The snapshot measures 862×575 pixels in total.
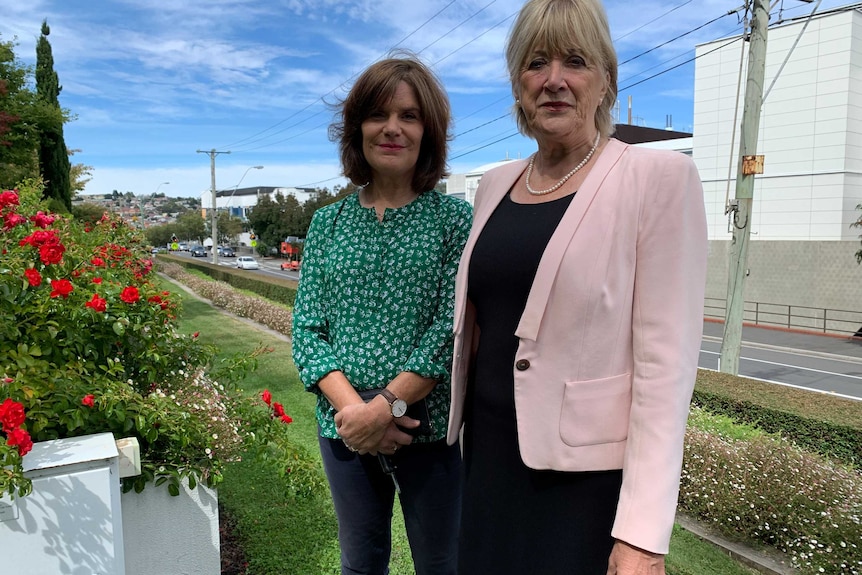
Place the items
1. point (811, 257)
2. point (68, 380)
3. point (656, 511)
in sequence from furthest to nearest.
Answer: point (811, 257)
point (68, 380)
point (656, 511)

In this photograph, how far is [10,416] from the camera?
1.90 m

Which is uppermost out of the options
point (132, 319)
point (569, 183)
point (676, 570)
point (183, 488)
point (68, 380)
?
point (569, 183)

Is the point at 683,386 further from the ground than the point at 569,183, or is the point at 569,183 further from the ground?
the point at 569,183

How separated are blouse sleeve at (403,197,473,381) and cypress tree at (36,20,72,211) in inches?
944

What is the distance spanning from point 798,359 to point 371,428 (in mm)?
16478

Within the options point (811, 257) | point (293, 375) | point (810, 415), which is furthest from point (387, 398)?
point (811, 257)

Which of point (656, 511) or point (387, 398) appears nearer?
point (656, 511)

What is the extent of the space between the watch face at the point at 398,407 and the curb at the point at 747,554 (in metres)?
2.90

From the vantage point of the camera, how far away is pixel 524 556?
58.4 inches

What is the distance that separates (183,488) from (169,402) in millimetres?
372

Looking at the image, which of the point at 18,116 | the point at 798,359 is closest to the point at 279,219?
the point at 18,116

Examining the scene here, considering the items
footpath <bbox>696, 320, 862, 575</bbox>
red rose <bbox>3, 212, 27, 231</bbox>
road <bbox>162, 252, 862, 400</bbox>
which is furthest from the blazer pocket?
road <bbox>162, 252, 862, 400</bbox>

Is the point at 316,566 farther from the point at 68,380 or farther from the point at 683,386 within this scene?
the point at 683,386

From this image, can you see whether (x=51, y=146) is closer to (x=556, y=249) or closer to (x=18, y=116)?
(x=18, y=116)
